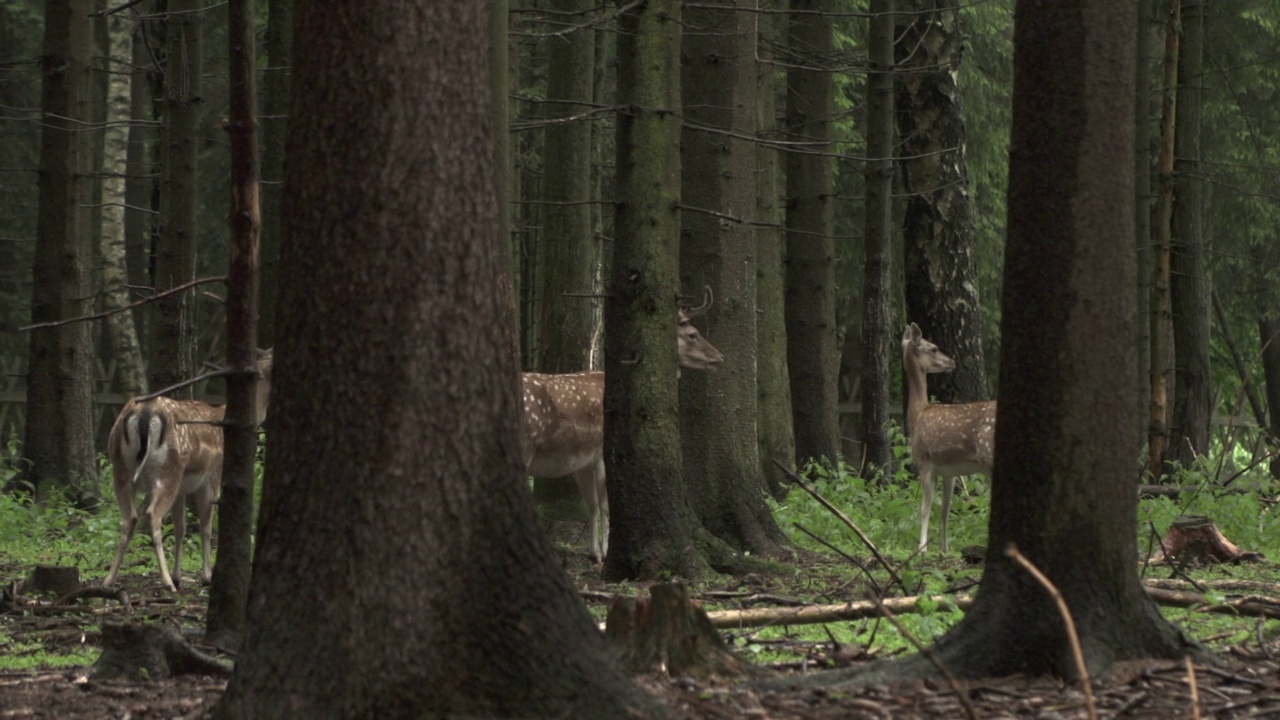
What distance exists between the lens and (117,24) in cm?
2427

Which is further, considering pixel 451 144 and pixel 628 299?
pixel 628 299

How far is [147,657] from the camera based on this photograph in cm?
684

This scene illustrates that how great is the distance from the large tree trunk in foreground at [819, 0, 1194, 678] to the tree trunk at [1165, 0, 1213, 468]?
41.7 feet

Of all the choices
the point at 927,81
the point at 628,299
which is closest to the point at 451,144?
the point at 628,299

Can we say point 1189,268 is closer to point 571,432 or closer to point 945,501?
point 945,501

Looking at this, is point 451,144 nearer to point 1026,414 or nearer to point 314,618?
point 314,618

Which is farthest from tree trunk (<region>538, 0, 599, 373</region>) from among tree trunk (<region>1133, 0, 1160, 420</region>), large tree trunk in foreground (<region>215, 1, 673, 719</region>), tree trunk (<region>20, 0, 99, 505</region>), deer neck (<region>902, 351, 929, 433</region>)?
large tree trunk in foreground (<region>215, 1, 673, 719</region>)

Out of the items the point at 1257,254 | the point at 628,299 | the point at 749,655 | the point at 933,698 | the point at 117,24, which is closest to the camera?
the point at 933,698

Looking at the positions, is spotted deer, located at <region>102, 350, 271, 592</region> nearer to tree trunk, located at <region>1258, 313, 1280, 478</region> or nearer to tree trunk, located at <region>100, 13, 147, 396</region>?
tree trunk, located at <region>100, 13, 147, 396</region>

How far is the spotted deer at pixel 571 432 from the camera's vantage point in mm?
13336

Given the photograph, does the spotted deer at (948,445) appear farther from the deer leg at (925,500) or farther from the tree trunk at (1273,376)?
the tree trunk at (1273,376)

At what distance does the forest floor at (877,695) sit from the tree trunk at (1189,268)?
12959 mm

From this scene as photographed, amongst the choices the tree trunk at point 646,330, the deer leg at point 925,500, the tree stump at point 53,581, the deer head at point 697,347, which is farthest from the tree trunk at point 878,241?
the tree stump at point 53,581

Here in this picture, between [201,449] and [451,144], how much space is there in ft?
24.9
